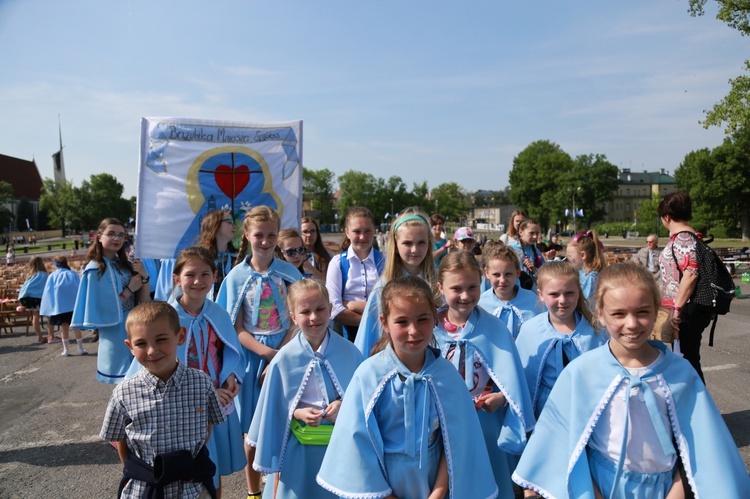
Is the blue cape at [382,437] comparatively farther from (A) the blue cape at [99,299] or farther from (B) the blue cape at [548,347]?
(A) the blue cape at [99,299]

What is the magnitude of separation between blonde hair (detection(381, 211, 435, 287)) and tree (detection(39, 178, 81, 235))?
9513cm

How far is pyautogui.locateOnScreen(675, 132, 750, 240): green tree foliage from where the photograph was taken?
5397cm

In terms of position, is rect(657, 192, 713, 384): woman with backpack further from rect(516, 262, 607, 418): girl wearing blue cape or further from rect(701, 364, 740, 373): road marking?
rect(701, 364, 740, 373): road marking

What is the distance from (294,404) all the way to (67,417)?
3.88m

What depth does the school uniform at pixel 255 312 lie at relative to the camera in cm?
382

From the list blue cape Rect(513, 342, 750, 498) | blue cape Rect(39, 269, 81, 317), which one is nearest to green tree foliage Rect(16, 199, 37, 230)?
blue cape Rect(39, 269, 81, 317)

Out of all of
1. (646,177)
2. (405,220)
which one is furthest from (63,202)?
(646,177)

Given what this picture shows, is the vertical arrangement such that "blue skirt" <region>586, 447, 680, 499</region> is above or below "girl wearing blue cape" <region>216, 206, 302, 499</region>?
below

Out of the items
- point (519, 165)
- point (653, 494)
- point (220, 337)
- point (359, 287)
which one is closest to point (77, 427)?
point (220, 337)

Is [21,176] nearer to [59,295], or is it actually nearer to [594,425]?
[59,295]

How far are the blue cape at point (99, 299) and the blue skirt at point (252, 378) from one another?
1.76m

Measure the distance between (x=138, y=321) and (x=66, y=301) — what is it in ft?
26.8

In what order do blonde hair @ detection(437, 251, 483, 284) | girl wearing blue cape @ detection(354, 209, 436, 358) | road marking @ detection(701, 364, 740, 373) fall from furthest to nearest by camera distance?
road marking @ detection(701, 364, 740, 373) < girl wearing blue cape @ detection(354, 209, 436, 358) < blonde hair @ detection(437, 251, 483, 284)

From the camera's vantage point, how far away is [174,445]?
8.52 feet
